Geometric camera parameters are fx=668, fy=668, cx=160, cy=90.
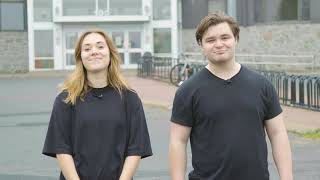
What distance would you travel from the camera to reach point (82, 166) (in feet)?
13.1

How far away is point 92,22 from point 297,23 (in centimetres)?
1349

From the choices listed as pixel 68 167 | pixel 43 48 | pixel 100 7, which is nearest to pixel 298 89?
pixel 68 167

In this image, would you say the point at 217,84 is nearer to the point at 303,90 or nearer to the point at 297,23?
the point at 303,90

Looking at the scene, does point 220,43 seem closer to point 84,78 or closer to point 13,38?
point 84,78

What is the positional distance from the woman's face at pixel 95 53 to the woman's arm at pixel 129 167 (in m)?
0.57

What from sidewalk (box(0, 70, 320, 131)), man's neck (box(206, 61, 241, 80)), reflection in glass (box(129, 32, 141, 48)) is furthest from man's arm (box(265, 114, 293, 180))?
reflection in glass (box(129, 32, 141, 48))

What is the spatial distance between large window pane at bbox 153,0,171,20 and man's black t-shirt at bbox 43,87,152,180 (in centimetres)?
4060

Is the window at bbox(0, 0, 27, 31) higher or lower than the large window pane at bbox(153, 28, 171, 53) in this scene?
higher

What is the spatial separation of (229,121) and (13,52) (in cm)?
4068

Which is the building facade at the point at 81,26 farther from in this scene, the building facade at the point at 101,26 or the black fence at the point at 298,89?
the black fence at the point at 298,89

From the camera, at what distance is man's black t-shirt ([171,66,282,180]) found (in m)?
3.81

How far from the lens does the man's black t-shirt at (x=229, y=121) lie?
381 cm

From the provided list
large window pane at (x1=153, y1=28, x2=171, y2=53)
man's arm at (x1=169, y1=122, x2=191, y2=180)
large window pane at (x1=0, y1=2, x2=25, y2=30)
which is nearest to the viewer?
man's arm at (x1=169, y1=122, x2=191, y2=180)

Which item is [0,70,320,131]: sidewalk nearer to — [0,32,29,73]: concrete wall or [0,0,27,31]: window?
[0,32,29,73]: concrete wall
